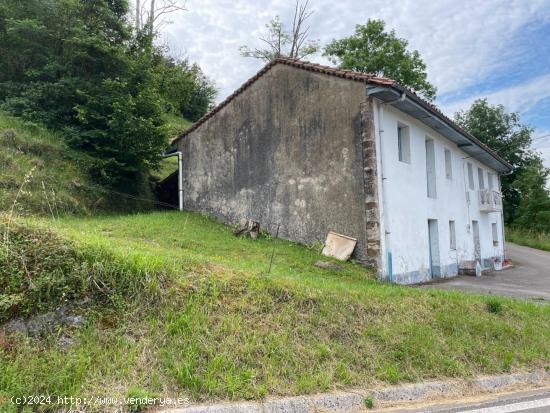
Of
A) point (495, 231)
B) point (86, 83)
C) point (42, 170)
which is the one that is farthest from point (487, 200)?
point (42, 170)

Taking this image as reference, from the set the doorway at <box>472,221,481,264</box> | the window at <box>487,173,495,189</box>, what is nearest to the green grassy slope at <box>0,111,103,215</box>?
the doorway at <box>472,221,481,264</box>

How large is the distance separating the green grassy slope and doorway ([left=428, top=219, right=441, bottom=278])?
11.4 m

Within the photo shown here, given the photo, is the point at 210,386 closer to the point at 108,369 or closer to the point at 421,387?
the point at 108,369

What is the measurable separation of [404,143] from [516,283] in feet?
20.8

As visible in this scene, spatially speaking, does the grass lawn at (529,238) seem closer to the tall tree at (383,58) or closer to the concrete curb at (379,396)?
the tall tree at (383,58)

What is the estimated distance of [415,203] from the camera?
43.4 feet

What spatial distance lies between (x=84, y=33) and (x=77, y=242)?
12.9 metres

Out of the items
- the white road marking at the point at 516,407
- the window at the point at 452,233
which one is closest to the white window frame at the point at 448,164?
the window at the point at 452,233

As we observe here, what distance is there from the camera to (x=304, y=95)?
1325 cm

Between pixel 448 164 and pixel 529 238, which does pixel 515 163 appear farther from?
pixel 448 164

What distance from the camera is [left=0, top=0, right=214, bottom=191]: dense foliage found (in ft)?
48.9

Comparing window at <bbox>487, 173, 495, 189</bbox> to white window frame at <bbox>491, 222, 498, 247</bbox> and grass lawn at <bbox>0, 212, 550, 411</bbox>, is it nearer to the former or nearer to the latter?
white window frame at <bbox>491, 222, 498, 247</bbox>

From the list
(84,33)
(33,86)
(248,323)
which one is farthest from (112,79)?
(248,323)

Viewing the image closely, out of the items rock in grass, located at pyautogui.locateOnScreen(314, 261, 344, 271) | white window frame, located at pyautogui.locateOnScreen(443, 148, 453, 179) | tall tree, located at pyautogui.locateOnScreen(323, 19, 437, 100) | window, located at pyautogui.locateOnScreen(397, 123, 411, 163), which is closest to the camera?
rock in grass, located at pyautogui.locateOnScreen(314, 261, 344, 271)
